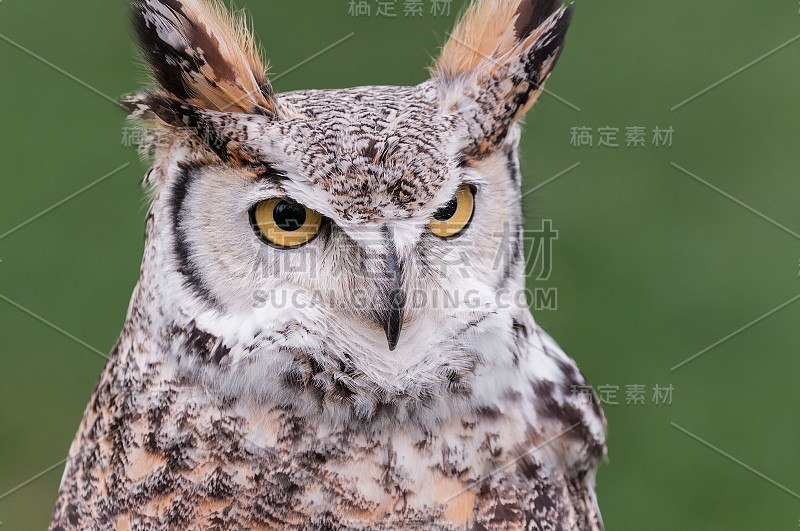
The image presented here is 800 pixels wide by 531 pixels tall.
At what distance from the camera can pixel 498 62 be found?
137 centimetres

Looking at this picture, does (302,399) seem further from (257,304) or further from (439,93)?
(439,93)

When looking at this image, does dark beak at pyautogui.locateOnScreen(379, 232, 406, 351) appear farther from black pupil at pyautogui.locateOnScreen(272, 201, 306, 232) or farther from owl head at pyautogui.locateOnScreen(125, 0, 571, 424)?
black pupil at pyautogui.locateOnScreen(272, 201, 306, 232)

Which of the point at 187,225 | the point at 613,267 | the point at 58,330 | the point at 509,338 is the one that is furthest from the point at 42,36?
the point at 509,338

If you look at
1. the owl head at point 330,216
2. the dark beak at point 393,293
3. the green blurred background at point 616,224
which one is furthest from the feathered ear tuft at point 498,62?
the green blurred background at point 616,224

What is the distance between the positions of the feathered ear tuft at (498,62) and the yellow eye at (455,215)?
0.21 feet

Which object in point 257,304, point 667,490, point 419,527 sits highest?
point 257,304

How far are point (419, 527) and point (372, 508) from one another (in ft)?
0.26

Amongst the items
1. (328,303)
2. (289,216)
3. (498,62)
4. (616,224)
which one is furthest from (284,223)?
(616,224)

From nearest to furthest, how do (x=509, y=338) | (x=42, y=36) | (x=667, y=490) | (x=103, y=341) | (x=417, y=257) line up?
(x=417, y=257)
(x=509, y=338)
(x=667, y=490)
(x=103, y=341)
(x=42, y=36)

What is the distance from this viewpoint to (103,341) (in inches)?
119

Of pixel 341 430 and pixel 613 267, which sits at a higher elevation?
pixel 341 430

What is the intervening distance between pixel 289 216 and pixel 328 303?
0.14 metres

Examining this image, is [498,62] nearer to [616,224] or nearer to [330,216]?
[330,216]

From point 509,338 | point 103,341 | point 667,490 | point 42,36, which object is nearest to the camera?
point 509,338
